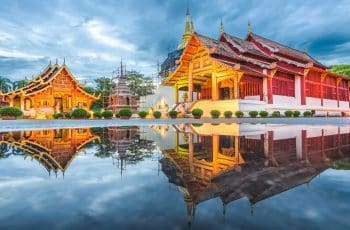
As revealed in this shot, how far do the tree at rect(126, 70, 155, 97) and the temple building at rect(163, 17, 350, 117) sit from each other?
11745mm

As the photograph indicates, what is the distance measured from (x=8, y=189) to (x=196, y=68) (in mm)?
19772

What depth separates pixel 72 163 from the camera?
2.54 m

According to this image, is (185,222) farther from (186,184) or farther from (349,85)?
(349,85)

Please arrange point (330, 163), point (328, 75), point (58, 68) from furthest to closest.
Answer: point (58, 68), point (328, 75), point (330, 163)

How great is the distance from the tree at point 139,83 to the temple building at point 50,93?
8867 mm

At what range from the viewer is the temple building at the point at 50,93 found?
25844 millimetres

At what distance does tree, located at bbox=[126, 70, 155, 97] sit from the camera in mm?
36594

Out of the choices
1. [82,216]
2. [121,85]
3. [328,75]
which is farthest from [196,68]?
[82,216]

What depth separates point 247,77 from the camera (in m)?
18.6

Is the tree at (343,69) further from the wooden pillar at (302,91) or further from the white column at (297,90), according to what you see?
the white column at (297,90)

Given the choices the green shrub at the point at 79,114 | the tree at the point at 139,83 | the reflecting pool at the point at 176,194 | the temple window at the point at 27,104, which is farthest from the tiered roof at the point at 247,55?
the reflecting pool at the point at 176,194

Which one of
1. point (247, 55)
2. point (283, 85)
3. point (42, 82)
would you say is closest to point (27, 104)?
point (42, 82)

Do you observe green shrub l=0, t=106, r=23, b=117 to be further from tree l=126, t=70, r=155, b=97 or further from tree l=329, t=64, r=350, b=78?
tree l=329, t=64, r=350, b=78

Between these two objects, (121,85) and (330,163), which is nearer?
(330,163)
